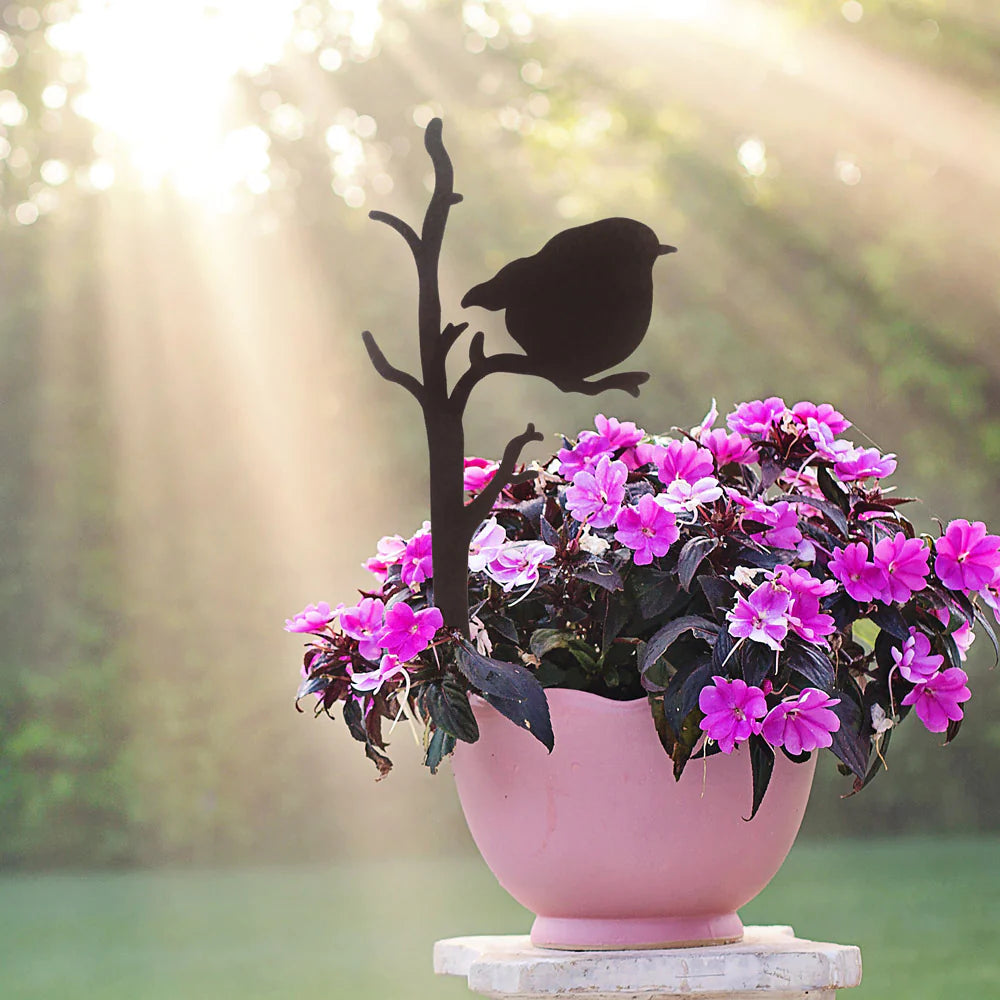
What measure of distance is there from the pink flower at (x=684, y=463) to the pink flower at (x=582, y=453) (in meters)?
0.07

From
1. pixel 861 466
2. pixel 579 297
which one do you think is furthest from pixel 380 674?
pixel 861 466

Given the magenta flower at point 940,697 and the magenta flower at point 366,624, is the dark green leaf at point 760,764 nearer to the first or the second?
the magenta flower at point 940,697

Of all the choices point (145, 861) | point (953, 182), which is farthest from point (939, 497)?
point (145, 861)

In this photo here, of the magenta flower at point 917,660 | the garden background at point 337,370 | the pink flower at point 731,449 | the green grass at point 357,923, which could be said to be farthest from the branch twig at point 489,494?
the garden background at point 337,370

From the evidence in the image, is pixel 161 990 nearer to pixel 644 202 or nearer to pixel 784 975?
pixel 784 975

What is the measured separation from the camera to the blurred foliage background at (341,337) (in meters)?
4.84

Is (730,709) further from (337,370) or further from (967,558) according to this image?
(337,370)

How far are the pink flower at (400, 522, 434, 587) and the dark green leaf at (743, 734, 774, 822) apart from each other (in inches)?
12.5

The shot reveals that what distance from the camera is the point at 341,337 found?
5.23m

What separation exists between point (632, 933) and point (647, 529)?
0.33 meters

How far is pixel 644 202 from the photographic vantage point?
5.88 metres

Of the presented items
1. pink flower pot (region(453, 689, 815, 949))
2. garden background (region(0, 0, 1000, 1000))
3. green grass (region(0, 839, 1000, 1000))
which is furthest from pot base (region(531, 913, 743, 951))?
garden background (region(0, 0, 1000, 1000))

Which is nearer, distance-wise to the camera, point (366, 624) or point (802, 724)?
point (802, 724)

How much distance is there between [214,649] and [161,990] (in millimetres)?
2003
